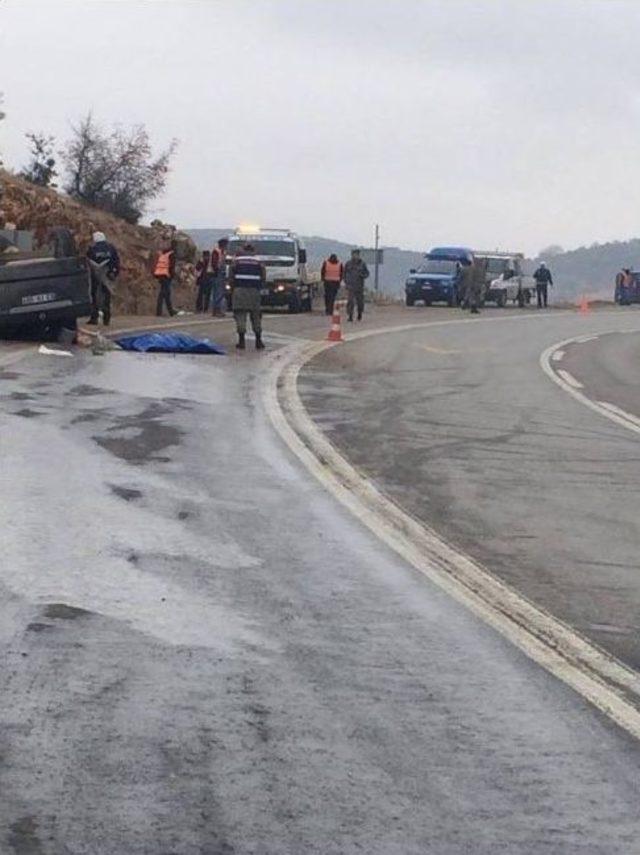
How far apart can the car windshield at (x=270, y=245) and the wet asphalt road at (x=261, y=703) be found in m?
34.5

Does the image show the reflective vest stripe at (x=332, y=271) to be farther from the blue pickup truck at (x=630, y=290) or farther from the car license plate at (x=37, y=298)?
the blue pickup truck at (x=630, y=290)

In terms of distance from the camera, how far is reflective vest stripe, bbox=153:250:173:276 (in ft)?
117

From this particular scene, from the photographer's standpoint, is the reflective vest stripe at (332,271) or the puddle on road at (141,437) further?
the reflective vest stripe at (332,271)

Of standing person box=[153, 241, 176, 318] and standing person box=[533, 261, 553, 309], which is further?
standing person box=[533, 261, 553, 309]

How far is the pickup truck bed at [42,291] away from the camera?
26.1 metres

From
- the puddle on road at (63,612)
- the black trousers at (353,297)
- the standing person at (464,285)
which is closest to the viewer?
the puddle on road at (63,612)

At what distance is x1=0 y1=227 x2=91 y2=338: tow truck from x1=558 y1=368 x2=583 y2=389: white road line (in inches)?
291

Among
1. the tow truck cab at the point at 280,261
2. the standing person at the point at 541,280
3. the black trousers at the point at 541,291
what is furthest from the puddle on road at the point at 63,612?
the black trousers at the point at 541,291

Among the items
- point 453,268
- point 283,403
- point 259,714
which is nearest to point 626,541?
point 259,714

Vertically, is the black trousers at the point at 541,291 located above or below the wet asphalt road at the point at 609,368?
below

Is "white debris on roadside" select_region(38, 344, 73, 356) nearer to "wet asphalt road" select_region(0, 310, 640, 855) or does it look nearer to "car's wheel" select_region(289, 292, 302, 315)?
"wet asphalt road" select_region(0, 310, 640, 855)

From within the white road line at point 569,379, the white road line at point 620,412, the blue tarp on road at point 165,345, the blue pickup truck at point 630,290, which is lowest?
the blue pickup truck at point 630,290

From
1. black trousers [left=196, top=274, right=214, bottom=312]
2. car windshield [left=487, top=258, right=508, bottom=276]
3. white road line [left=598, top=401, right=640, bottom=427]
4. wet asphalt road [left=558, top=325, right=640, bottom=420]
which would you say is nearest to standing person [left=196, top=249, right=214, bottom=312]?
black trousers [left=196, top=274, right=214, bottom=312]

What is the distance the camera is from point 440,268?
5722cm
